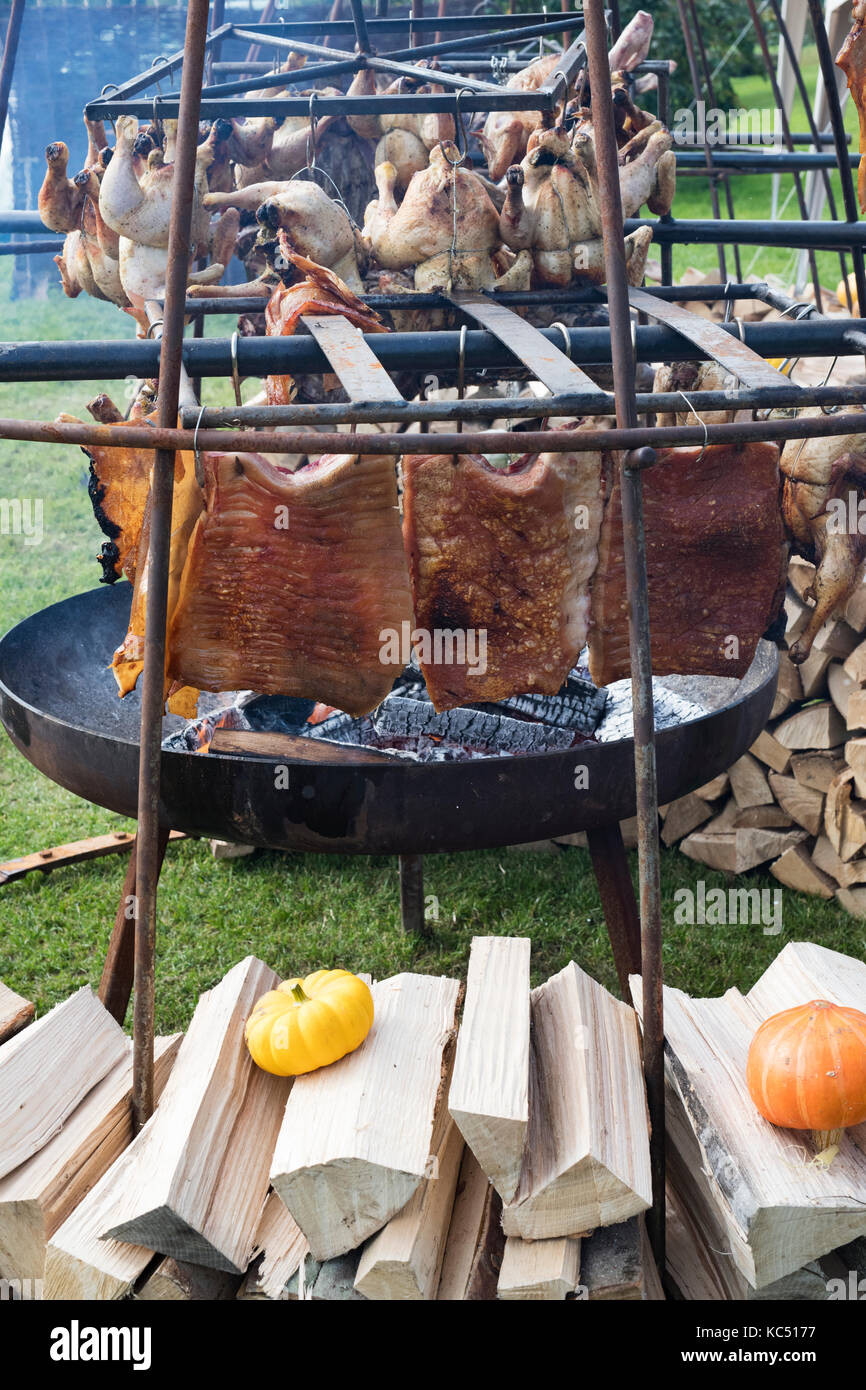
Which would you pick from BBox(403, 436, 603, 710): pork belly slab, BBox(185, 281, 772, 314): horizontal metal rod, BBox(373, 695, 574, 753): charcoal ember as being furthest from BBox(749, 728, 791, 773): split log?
BBox(403, 436, 603, 710): pork belly slab

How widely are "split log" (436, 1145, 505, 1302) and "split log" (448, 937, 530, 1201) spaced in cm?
23

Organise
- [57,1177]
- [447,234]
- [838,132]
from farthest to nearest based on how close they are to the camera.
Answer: [838,132]
[447,234]
[57,1177]

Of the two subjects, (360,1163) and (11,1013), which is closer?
(360,1163)

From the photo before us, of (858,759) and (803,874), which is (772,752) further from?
(803,874)

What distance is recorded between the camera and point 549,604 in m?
2.58

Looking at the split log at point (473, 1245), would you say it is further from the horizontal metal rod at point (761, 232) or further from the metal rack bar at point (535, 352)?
the horizontal metal rod at point (761, 232)

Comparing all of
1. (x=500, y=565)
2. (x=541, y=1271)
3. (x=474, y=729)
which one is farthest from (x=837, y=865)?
(x=541, y=1271)

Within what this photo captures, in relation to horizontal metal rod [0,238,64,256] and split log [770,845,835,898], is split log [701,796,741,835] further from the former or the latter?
horizontal metal rod [0,238,64,256]

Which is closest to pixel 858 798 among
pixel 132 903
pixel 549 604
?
pixel 549 604

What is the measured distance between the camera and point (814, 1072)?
2.18 meters

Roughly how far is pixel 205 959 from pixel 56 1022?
180cm

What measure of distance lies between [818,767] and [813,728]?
19cm

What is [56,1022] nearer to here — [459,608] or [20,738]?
[20,738]

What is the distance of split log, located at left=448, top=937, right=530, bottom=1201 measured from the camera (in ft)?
7.06
